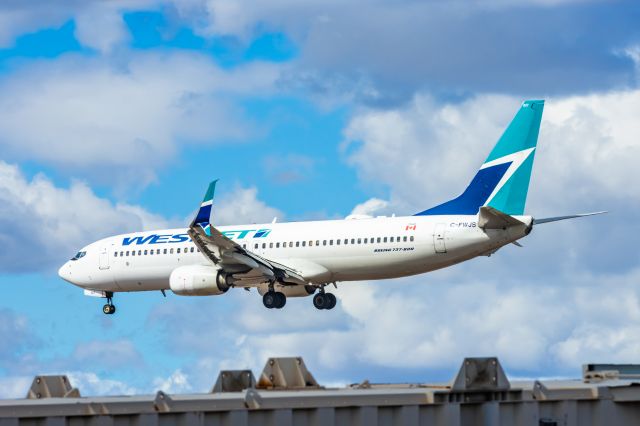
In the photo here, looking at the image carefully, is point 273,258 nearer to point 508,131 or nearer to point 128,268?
point 128,268

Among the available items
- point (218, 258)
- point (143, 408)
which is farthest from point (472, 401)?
point (218, 258)

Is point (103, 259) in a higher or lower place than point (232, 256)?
higher

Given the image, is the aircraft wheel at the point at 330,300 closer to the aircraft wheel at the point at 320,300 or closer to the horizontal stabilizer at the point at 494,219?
the aircraft wheel at the point at 320,300

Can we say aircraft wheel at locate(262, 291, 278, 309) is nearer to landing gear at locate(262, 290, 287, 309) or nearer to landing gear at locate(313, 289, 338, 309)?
landing gear at locate(262, 290, 287, 309)

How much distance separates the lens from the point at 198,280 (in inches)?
2120

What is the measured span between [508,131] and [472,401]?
33892 mm

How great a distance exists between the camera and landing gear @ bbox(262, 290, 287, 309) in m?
56.4

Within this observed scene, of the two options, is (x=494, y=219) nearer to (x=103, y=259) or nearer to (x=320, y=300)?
(x=320, y=300)

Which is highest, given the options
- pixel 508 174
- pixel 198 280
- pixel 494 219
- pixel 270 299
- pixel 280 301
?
pixel 508 174

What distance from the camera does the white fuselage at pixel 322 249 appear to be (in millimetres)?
49125

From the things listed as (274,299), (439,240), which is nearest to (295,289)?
(274,299)

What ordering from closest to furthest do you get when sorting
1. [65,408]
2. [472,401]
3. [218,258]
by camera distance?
[65,408]
[472,401]
[218,258]

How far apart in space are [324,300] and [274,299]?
7.72 ft

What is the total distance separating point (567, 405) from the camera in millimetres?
19844
